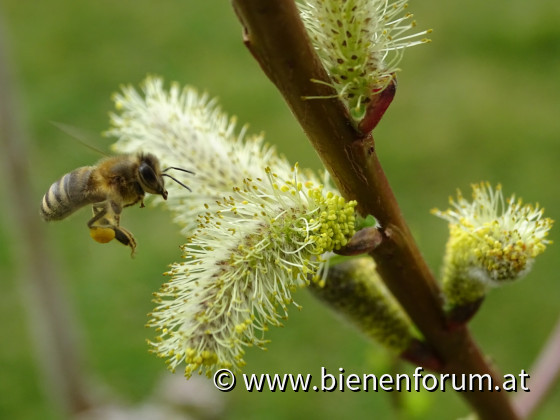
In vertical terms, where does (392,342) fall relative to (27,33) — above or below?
below

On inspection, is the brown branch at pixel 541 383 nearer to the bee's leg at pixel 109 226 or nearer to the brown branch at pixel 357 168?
the brown branch at pixel 357 168

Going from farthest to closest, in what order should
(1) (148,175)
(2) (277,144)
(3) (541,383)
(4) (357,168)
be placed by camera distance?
(2) (277,144) < (3) (541,383) < (1) (148,175) < (4) (357,168)

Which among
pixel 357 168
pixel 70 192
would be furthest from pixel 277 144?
pixel 357 168

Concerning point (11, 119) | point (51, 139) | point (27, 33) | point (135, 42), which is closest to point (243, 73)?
point (135, 42)

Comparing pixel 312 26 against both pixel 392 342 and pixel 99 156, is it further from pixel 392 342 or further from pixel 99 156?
pixel 99 156

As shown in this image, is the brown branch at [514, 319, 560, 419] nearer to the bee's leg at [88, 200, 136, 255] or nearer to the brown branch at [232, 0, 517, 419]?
the brown branch at [232, 0, 517, 419]

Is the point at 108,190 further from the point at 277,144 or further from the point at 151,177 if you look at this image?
the point at 277,144

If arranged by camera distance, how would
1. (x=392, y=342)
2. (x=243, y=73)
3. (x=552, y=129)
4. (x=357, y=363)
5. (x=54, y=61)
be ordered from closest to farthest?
(x=392, y=342)
(x=357, y=363)
(x=552, y=129)
(x=243, y=73)
(x=54, y=61)
